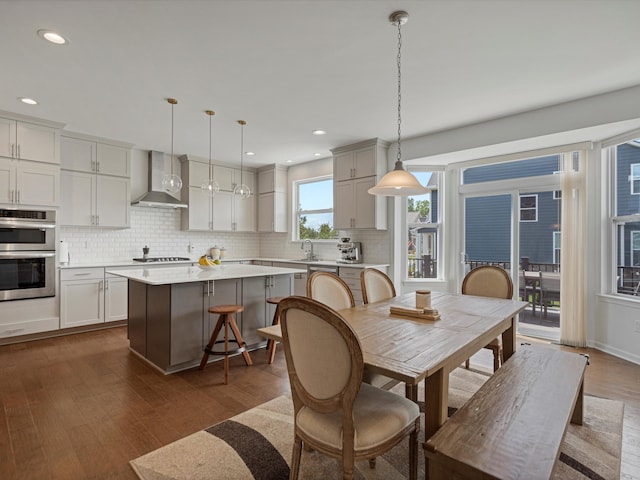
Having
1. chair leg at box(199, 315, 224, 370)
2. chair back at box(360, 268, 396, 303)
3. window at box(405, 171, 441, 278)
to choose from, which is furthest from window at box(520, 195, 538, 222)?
chair leg at box(199, 315, 224, 370)

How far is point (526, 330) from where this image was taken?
457 centimetres

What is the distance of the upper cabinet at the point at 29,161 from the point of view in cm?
404

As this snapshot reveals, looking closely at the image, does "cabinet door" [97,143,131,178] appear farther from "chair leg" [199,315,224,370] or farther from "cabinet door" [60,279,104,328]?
"chair leg" [199,315,224,370]

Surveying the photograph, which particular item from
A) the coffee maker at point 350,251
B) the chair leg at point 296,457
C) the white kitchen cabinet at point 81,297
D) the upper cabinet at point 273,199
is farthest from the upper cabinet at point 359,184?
the chair leg at point 296,457

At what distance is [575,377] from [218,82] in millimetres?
3582

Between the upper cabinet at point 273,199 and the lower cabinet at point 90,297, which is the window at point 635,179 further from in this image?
the lower cabinet at point 90,297

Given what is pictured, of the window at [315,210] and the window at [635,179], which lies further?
the window at [315,210]

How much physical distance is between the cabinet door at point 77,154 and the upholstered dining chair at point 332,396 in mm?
4793

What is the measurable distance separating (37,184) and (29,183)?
8 centimetres

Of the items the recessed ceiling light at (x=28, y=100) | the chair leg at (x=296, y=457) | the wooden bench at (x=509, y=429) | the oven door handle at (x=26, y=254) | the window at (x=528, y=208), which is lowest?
the chair leg at (x=296, y=457)

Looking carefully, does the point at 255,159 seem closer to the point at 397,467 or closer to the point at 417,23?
the point at 417,23

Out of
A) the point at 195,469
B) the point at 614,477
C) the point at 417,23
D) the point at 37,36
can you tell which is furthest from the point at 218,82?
the point at 614,477

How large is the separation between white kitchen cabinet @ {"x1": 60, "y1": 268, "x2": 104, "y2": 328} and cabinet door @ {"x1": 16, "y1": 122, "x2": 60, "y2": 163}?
4.74ft

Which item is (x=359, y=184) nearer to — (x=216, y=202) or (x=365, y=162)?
(x=365, y=162)
